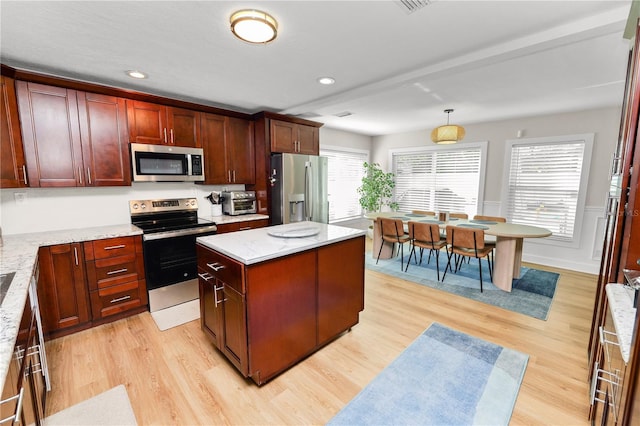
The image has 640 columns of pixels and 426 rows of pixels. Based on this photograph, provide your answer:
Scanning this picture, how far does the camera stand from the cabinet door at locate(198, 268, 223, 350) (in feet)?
6.56

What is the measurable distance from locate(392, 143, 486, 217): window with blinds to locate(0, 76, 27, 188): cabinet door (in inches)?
232

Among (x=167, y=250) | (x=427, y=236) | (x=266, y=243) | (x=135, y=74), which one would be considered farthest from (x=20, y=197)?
(x=427, y=236)

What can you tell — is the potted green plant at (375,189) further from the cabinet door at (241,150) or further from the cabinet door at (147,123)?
the cabinet door at (147,123)

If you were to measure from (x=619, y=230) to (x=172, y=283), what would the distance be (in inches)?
142

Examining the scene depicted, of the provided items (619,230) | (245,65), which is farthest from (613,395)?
(245,65)

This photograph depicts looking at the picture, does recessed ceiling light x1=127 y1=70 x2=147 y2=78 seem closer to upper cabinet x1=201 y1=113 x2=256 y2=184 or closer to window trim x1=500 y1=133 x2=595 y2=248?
upper cabinet x1=201 y1=113 x2=256 y2=184

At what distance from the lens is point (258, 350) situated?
1.78m

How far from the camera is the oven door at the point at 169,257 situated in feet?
9.02

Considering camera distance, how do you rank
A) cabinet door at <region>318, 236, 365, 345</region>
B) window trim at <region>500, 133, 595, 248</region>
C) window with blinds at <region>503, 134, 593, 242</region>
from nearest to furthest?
cabinet door at <region>318, 236, 365, 345</region> → window trim at <region>500, 133, 595, 248</region> → window with blinds at <region>503, 134, 593, 242</region>

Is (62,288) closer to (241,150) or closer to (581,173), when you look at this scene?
(241,150)

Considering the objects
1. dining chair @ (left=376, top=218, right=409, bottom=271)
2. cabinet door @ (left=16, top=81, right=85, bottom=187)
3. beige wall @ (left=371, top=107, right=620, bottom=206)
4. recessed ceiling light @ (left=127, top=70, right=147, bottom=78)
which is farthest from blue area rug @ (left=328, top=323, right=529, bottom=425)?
beige wall @ (left=371, top=107, right=620, bottom=206)

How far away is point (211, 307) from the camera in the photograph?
6.97 feet

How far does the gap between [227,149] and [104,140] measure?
1.34 metres

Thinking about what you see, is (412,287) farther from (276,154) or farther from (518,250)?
(276,154)
